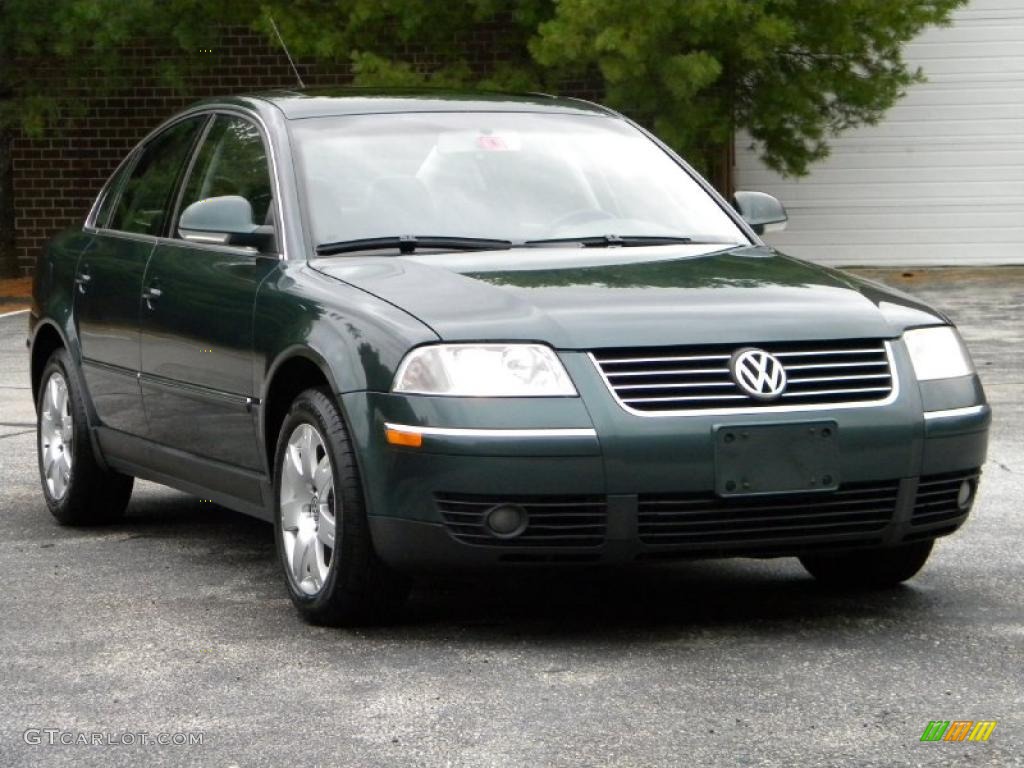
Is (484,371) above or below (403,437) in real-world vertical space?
above

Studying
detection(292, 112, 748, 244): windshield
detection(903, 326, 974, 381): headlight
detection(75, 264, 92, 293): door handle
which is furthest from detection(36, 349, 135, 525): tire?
detection(903, 326, 974, 381): headlight

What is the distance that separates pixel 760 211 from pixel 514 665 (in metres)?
2.39

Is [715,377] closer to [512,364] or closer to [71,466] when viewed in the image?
[512,364]

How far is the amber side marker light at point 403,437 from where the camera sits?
5.35m

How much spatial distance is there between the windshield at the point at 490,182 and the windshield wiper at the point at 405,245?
27mm

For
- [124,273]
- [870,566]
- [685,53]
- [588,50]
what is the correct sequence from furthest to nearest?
[685,53]
[588,50]
[124,273]
[870,566]

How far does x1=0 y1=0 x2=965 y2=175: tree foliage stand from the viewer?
59.8 ft

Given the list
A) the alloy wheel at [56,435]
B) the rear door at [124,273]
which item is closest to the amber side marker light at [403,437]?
the rear door at [124,273]

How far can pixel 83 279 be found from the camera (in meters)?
7.75

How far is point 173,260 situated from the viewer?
6.97 m

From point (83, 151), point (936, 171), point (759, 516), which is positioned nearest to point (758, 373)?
point (759, 516)

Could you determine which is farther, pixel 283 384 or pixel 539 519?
pixel 283 384

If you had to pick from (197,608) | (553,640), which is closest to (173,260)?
(197,608)

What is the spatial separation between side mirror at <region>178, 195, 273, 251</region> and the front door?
0.06m
